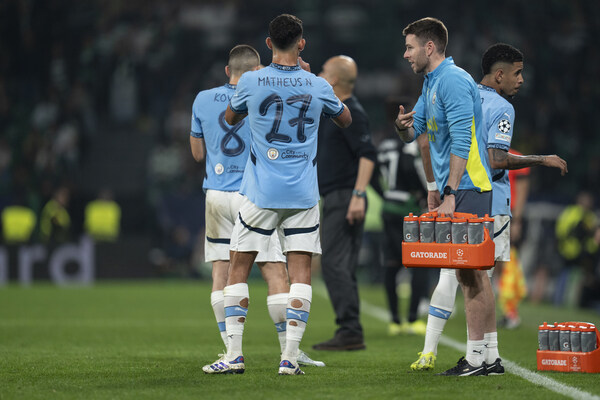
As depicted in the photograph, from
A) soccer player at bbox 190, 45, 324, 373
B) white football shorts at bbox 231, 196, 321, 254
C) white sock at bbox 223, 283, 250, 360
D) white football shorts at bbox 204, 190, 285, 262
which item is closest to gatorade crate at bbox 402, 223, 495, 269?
white football shorts at bbox 231, 196, 321, 254

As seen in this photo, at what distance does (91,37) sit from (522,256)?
1374 cm

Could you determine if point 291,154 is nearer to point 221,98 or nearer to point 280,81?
point 280,81

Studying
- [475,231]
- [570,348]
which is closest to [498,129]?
[475,231]

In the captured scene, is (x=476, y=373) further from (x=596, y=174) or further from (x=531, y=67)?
(x=531, y=67)

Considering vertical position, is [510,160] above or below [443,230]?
above

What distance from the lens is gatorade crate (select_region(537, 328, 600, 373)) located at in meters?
6.16

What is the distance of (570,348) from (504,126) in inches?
63.1

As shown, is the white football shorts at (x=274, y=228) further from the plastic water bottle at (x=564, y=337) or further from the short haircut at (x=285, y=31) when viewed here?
the plastic water bottle at (x=564, y=337)

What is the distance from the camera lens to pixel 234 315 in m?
5.91

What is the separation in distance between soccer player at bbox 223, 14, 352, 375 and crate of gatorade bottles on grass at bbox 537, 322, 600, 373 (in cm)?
172

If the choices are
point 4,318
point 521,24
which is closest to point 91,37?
point 521,24

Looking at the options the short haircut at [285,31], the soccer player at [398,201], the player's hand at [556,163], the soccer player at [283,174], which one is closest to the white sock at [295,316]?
the soccer player at [283,174]

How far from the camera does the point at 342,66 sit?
815 cm

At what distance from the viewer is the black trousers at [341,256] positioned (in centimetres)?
801
